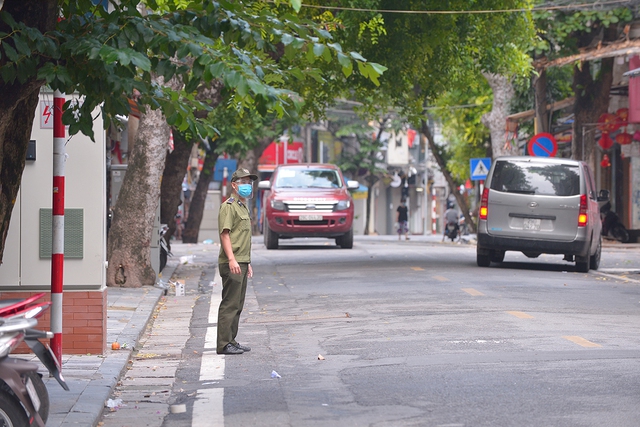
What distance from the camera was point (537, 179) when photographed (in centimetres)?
1848

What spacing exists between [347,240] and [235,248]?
57.0 feet

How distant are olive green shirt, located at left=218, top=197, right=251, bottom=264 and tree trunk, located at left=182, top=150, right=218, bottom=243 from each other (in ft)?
87.9

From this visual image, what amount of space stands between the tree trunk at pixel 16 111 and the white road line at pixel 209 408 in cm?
168

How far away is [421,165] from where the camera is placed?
84.1m

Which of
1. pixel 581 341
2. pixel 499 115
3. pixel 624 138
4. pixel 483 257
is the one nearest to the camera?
pixel 581 341

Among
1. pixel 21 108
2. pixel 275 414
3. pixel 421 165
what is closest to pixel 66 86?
pixel 21 108

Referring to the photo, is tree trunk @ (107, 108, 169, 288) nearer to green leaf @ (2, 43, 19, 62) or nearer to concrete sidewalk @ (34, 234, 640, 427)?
concrete sidewalk @ (34, 234, 640, 427)

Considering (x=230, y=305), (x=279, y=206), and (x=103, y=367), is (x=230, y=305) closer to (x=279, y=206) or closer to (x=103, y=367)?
(x=103, y=367)

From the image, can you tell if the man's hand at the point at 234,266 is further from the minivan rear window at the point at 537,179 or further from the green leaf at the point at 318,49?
the minivan rear window at the point at 537,179

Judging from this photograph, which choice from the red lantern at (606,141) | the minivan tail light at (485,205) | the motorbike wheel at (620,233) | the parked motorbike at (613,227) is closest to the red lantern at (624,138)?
the red lantern at (606,141)

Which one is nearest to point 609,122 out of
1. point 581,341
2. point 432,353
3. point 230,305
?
point 581,341

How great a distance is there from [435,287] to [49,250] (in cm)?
689

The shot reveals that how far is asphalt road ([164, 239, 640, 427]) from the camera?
6562 mm

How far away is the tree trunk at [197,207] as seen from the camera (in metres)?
36.5
